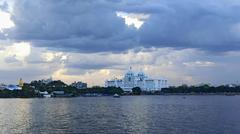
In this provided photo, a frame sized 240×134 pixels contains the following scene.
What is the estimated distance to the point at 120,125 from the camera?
78.4 metres

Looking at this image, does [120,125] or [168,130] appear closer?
[168,130]

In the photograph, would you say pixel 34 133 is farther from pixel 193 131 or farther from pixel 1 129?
pixel 193 131

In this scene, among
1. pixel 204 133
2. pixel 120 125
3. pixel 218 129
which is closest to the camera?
pixel 204 133

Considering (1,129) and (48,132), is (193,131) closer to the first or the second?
(48,132)

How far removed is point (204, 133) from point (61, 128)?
2162 cm

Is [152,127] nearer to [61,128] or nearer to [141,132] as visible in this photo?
[141,132]

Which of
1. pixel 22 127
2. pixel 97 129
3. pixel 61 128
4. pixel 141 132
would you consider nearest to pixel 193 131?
pixel 141 132

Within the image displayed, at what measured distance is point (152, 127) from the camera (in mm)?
74875

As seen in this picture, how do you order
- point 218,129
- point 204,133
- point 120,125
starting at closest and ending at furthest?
point 204,133 → point 218,129 → point 120,125

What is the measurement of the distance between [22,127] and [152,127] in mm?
20488

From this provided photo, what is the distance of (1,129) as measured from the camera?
7281 centimetres

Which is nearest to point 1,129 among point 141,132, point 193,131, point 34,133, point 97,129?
point 34,133

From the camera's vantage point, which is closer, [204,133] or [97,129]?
[204,133]

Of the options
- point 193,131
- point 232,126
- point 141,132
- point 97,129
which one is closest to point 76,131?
point 97,129
